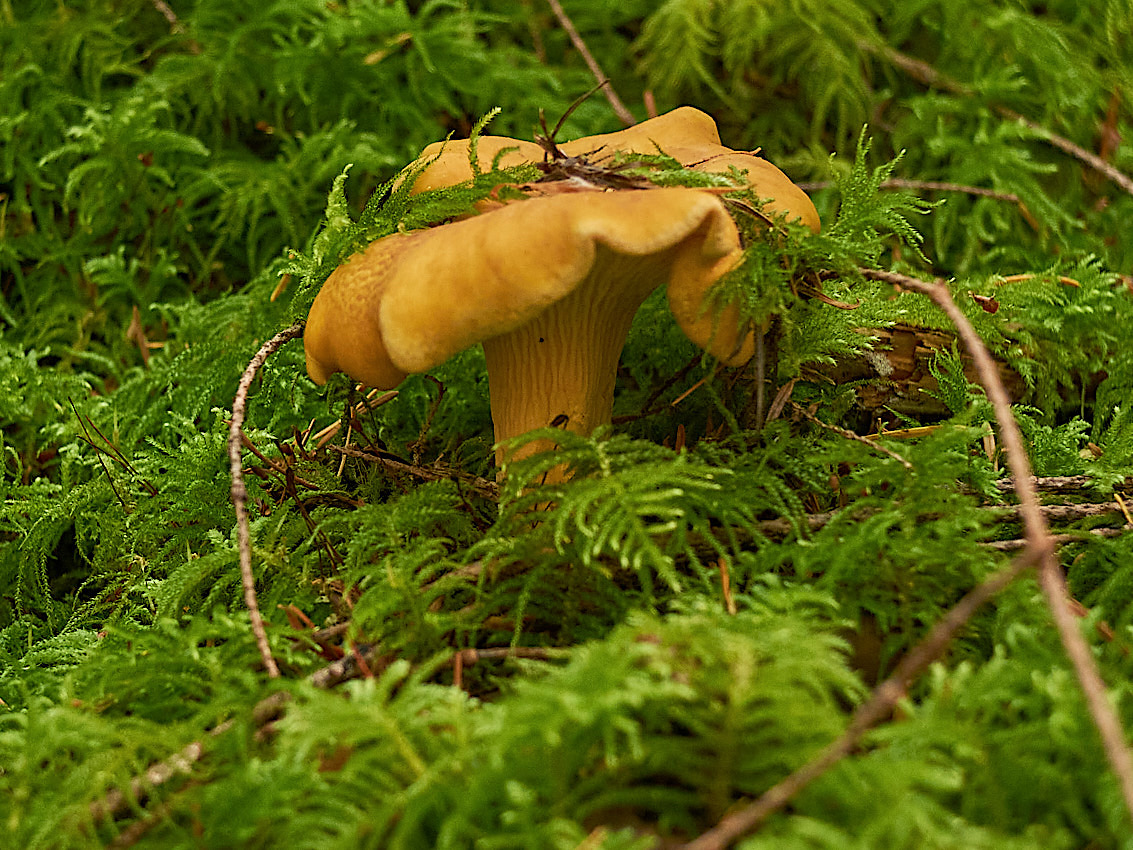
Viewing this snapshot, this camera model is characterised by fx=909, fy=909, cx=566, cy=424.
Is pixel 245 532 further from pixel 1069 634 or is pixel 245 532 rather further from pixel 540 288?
pixel 1069 634

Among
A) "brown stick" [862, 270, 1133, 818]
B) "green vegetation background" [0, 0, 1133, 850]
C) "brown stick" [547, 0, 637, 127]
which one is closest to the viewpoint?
"brown stick" [862, 270, 1133, 818]

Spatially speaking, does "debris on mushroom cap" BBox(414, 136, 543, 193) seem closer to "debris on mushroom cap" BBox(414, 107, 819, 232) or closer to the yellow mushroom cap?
"debris on mushroom cap" BBox(414, 107, 819, 232)

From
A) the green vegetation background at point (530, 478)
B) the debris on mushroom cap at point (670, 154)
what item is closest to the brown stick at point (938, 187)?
the green vegetation background at point (530, 478)

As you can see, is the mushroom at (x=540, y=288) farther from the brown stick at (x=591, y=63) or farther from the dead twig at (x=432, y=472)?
the brown stick at (x=591, y=63)

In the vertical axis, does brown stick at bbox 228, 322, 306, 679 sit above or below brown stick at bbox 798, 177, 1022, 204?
below

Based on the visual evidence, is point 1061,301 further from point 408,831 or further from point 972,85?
point 408,831

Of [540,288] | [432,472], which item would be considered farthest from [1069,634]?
[432,472]

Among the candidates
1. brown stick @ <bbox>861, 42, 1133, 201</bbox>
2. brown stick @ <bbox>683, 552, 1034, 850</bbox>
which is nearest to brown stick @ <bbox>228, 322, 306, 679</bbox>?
brown stick @ <bbox>683, 552, 1034, 850</bbox>

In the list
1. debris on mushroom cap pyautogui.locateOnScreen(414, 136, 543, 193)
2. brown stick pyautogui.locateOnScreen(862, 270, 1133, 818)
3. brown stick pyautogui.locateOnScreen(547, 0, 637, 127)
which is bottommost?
brown stick pyautogui.locateOnScreen(862, 270, 1133, 818)
